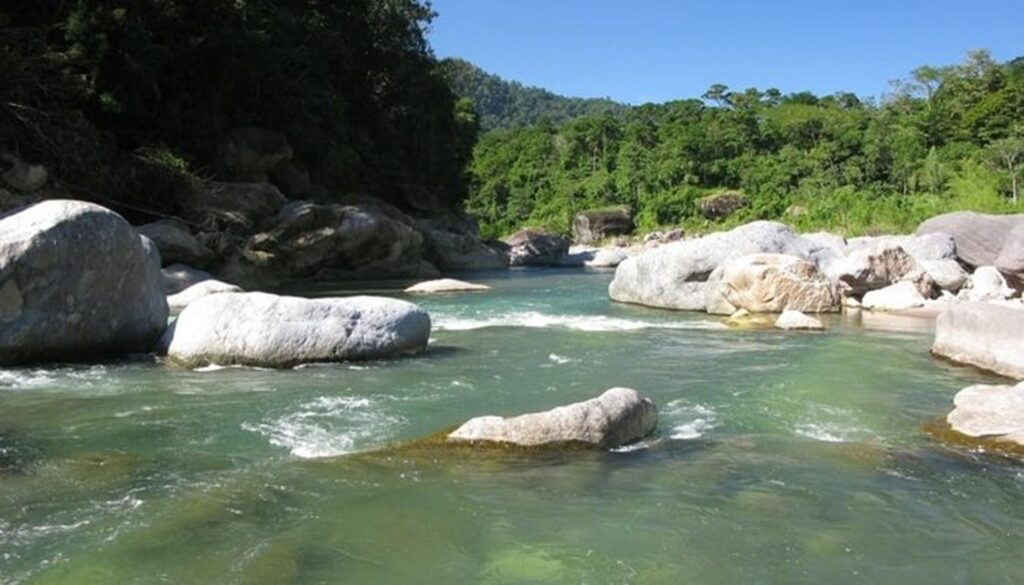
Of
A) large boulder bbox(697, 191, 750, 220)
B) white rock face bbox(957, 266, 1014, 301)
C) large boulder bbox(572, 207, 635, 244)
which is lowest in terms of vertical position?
white rock face bbox(957, 266, 1014, 301)

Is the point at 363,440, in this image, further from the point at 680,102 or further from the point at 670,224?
the point at 680,102

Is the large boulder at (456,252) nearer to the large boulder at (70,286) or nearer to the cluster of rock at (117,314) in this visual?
the large boulder at (70,286)

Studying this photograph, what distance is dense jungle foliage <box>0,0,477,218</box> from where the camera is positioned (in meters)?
22.4

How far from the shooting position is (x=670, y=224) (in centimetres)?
6644

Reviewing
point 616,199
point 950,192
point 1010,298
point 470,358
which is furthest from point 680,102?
point 470,358

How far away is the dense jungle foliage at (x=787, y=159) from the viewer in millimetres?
43250

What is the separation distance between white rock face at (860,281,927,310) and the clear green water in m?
7.92

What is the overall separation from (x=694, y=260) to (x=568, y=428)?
12.7 metres

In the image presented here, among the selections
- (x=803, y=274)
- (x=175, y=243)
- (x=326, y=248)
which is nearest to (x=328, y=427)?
(x=803, y=274)

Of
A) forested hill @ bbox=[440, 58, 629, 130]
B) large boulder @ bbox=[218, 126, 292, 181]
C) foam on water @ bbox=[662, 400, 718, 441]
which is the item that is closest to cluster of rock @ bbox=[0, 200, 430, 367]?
foam on water @ bbox=[662, 400, 718, 441]

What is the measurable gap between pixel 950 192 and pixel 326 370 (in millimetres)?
39473

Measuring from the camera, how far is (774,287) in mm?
17312

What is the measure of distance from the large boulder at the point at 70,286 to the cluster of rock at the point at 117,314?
12mm

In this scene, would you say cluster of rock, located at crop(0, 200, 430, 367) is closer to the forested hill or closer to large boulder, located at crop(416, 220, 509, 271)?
large boulder, located at crop(416, 220, 509, 271)
